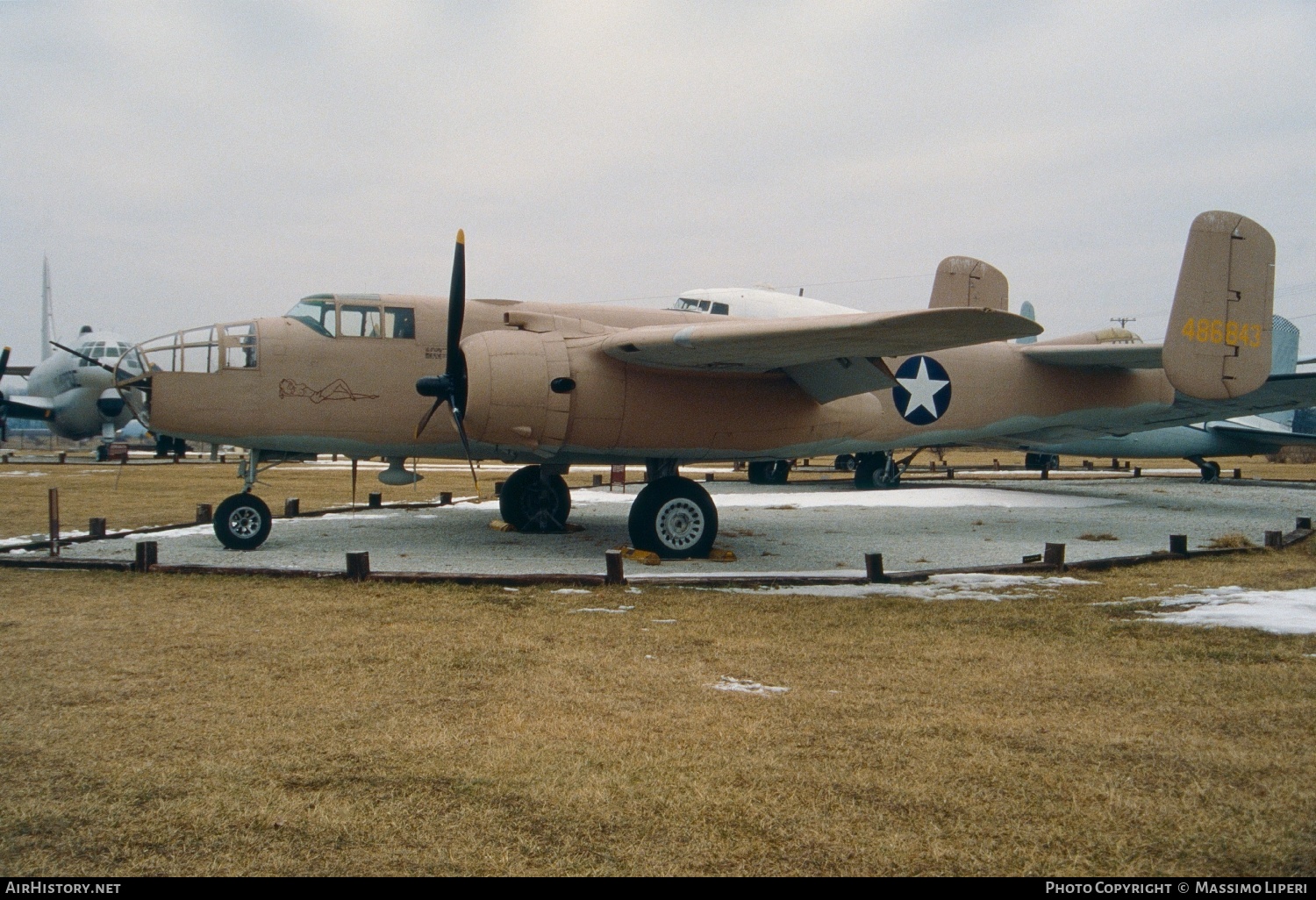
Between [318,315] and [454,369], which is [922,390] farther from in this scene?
[318,315]

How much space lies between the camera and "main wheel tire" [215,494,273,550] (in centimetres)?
1276

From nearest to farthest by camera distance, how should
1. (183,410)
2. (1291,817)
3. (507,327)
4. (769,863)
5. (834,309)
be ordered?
(769,863) → (1291,817) → (183,410) → (507,327) → (834,309)

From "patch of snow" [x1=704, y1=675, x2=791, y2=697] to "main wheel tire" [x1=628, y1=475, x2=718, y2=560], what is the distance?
638cm

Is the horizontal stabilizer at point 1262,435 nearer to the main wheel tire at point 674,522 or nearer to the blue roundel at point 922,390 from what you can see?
the blue roundel at point 922,390

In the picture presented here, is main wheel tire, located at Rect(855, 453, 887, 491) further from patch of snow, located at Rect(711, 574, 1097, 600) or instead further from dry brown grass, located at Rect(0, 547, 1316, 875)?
dry brown grass, located at Rect(0, 547, 1316, 875)

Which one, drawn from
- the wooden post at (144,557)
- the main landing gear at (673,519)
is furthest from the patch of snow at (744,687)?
the wooden post at (144,557)

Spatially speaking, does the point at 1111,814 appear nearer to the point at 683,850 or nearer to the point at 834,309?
the point at 683,850

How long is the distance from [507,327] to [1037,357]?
384 inches

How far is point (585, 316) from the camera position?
13.8 metres

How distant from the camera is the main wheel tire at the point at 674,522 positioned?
12648 millimetres

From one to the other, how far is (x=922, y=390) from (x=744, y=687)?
10450mm

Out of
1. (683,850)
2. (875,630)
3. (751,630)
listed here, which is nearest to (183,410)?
(751,630)

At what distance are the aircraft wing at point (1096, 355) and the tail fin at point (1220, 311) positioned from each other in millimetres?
1796
